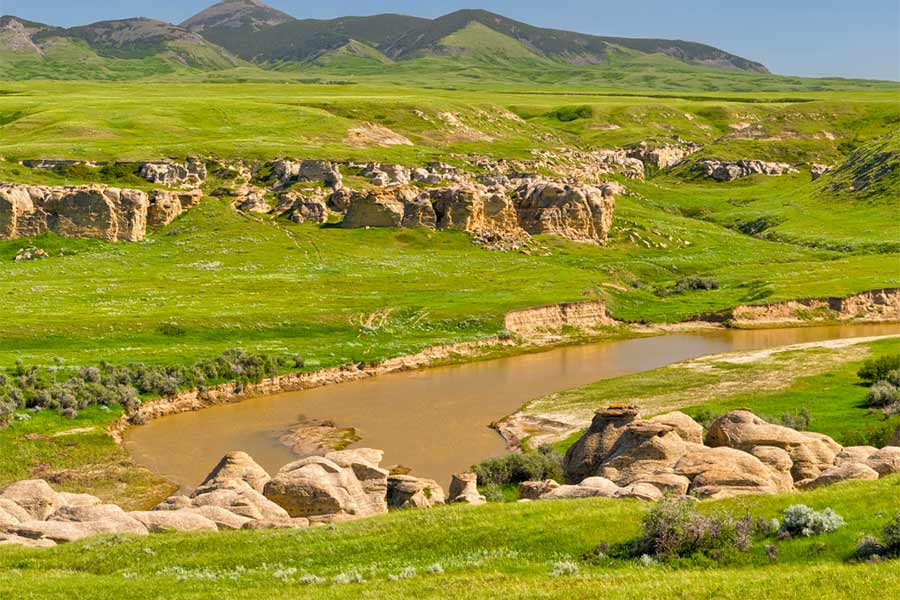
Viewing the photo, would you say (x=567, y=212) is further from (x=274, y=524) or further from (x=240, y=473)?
(x=274, y=524)

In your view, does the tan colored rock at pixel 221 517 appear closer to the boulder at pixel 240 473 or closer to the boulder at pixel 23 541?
the boulder at pixel 240 473

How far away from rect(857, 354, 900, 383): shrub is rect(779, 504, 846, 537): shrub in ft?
135

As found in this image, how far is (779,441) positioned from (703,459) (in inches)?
253

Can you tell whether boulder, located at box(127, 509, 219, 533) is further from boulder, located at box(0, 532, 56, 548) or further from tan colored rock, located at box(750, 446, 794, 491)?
tan colored rock, located at box(750, 446, 794, 491)

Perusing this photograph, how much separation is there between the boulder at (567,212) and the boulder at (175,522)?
107 meters

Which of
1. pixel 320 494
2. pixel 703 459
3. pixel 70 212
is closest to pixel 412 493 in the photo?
pixel 320 494

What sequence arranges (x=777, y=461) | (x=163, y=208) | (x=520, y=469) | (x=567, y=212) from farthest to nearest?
(x=567, y=212) < (x=163, y=208) < (x=520, y=469) < (x=777, y=461)

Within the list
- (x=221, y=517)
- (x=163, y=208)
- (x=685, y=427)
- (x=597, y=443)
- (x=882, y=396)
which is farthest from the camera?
(x=163, y=208)

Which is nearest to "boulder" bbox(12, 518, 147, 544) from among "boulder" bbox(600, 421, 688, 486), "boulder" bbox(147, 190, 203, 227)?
"boulder" bbox(600, 421, 688, 486)

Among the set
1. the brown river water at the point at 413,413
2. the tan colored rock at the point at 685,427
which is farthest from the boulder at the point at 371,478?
the tan colored rock at the point at 685,427

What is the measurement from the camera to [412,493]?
36281 mm

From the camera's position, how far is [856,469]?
3111 centimetres

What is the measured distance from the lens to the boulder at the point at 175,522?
30281 millimetres

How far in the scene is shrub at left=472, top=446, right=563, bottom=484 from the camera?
143 ft
